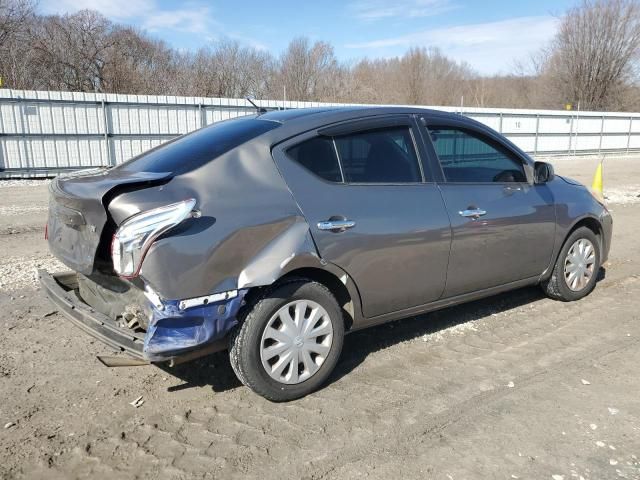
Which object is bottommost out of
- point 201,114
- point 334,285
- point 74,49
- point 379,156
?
point 334,285

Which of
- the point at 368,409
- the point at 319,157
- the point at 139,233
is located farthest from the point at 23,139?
the point at 368,409

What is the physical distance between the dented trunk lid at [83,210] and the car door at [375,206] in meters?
0.91

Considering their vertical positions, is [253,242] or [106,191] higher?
[106,191]

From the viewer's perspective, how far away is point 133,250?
280 cm

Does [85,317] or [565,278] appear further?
[565,278]

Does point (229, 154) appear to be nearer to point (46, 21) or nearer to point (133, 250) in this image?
point (133, 250)

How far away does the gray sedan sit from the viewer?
9.43ft

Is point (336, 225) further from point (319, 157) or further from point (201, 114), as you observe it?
point (201, 114)

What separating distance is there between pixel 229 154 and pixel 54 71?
3172 centimetres

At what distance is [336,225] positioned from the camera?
10.9ft

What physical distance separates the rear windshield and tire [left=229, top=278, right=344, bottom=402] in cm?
90

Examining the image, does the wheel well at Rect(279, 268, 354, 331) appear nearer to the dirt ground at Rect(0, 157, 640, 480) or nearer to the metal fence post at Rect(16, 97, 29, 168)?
the dirt ground at Rect(0, 157, 640, 480)

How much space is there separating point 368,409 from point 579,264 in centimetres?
295

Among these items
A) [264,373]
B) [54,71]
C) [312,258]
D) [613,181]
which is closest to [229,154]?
[312,258]
